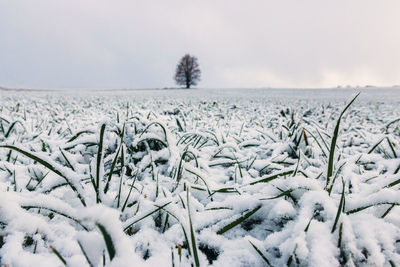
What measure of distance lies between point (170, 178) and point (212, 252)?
1.55ft

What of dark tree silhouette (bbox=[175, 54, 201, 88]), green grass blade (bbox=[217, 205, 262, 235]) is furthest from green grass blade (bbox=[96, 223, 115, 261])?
dark tree silhouette (bbox=[175, 54, 201, 88])

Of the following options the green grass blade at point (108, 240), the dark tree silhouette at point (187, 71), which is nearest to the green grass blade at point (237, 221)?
the green grass blade at point (108, 240)

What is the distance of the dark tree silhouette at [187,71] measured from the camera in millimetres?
37062

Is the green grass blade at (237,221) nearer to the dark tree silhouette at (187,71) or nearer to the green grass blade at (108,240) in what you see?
the green grass blade at (108,240)

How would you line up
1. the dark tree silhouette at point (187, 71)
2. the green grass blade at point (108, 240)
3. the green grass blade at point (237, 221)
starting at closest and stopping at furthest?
the green grass blade at point (108, 240)
the green grass blade at point (237, 221)
the dark tree silhouette at point (187, 71)

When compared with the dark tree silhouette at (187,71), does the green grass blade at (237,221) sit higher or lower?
lower

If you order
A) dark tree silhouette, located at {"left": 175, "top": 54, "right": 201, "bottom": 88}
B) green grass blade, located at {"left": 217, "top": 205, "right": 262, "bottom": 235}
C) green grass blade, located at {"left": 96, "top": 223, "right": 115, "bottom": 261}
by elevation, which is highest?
dark tree silhouette, located at {"left": 175, "top": 54, "right": 201, "bottom": 88}

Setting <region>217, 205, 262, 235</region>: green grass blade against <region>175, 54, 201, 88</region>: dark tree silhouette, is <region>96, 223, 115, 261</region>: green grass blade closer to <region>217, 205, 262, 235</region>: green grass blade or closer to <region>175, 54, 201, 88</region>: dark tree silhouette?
<region>217, 205, 262, 235</region>: green grass blade

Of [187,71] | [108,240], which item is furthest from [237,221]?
[187,71]

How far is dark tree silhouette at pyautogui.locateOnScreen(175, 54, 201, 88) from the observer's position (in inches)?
1459

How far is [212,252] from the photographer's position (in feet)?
2.38

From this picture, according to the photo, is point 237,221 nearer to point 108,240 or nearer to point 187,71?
point 108,240

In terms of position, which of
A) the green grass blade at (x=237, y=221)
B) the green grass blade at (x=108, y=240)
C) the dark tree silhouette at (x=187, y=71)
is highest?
the dark tree silhouette at (x=187, y=71)

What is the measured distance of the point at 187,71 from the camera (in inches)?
1459
